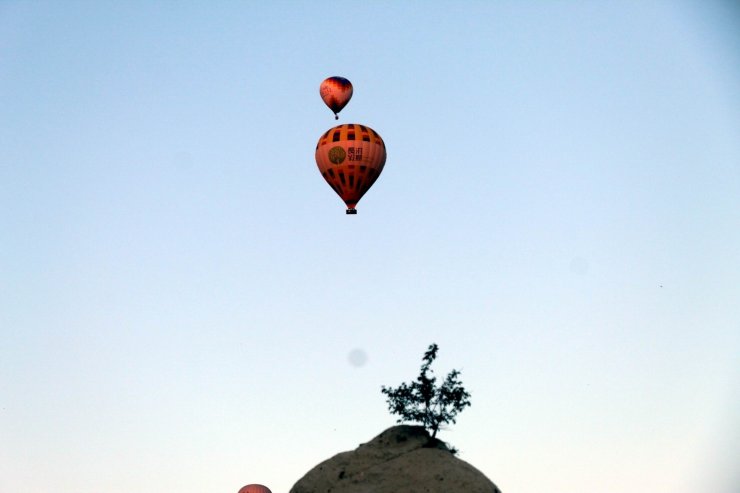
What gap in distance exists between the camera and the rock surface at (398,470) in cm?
7344

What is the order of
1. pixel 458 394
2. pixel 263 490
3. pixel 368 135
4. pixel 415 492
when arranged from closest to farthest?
pixel 415 492, pixel 458 394, pixel 368 135, pixel 263 490

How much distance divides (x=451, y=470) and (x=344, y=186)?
26.1m

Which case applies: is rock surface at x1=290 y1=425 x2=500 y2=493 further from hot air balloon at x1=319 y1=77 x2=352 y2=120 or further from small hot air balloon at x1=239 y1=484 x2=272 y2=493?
hot air balloon at x1=319 y1=77 x2=352 y2=120

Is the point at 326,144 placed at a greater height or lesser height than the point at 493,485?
greater

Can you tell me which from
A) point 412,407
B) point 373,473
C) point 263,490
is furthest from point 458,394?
point 263,490

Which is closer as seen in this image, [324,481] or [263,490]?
[324,481]

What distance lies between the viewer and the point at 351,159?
3622 inches

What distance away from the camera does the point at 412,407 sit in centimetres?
8019

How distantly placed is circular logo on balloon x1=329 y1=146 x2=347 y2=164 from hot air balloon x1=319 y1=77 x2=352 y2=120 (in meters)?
6.08

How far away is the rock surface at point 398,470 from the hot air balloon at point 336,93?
28964 millimetres

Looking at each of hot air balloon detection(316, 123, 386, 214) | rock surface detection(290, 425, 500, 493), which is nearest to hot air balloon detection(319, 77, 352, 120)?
hot air balloon detection(316, 123, 386, 214)

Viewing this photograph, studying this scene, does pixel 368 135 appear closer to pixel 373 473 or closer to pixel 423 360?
pixel 423 360

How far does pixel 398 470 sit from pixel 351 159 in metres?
25.7

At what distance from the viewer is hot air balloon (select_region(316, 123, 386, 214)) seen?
9206cm
